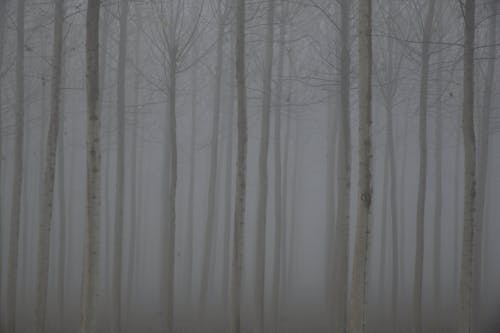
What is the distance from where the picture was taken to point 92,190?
6820mm

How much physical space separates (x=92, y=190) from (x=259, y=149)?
25.6 feet

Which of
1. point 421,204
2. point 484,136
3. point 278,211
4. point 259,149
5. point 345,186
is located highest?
point 484,136

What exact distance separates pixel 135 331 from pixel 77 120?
31.7 feet

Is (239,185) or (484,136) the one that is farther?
(484,136)

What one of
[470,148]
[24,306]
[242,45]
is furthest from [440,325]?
[24,306]

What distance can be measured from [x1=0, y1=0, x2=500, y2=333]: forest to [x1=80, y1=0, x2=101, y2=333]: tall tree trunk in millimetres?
23

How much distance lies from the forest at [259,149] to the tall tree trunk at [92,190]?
0.9 inches

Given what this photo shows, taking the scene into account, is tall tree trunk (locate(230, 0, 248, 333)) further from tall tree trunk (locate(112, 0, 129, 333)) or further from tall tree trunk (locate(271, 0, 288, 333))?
tall tree trunk (locate(112, 0, 129, 333))

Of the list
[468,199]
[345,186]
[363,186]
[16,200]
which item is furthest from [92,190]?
[468,199]

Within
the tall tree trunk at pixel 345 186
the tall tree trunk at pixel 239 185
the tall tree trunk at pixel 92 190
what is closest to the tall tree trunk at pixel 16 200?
the tall tree trunk at pixel 92 190

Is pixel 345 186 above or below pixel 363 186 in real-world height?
below

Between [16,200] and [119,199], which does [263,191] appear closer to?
[119,199]

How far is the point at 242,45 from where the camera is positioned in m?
8.16

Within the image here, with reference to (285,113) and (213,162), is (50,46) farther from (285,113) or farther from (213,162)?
(285,113)
